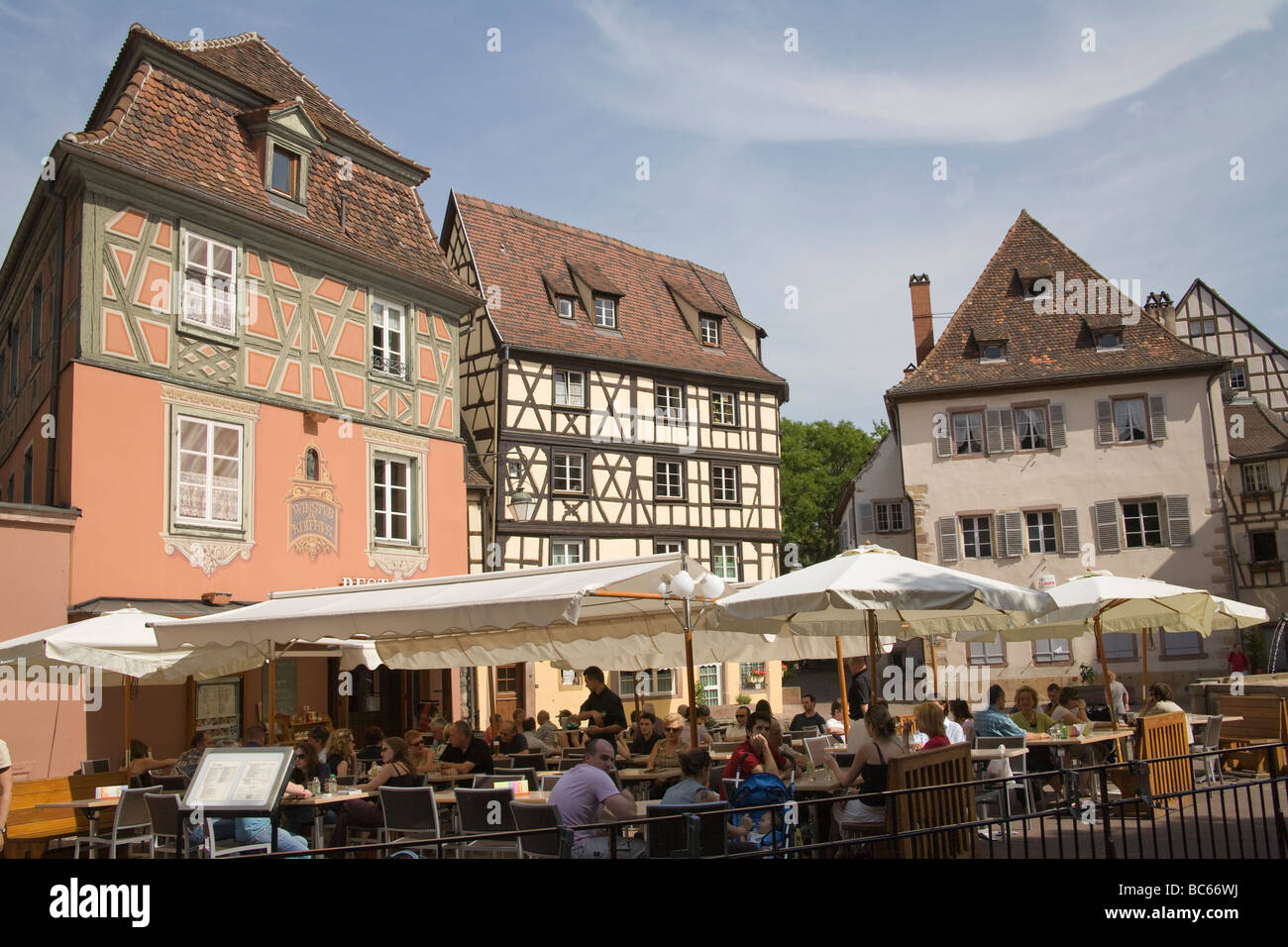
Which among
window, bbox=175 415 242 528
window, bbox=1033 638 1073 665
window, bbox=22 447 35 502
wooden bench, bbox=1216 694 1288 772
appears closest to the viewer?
wooden bench, bbox=1216 694 1288 772

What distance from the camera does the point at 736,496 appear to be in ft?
98.6

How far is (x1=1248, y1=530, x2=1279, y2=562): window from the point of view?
3316cm

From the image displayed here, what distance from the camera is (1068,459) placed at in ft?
100

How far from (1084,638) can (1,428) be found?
25538 mm

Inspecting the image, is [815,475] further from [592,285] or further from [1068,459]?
[592,285]

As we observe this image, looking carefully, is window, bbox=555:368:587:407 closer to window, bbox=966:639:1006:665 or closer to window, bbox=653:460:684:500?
window, bbox=653:460:684:500

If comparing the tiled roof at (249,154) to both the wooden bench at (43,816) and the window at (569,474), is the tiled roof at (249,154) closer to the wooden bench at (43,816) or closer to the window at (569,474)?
the window at (569,474)

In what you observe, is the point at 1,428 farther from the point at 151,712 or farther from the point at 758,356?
the point at 758,356

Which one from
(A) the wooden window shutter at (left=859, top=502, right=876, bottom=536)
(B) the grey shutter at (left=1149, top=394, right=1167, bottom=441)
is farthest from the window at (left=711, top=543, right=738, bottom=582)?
(B) the grey shutter at (left=1149, top=394, right=1167, bottom=441)

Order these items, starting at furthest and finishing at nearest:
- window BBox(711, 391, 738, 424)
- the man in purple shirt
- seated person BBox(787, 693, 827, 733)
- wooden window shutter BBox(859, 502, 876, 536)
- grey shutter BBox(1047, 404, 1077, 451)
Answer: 1. wooden window shutter BBox(859, 502, 876, 536)
2. grey shutter BBox(1047, 404, 1077, 451)
3. window BBox(711, 391, 738, 424)
4. seated person BBox(787, 693, 827, 733)
5. the man in purple shirt

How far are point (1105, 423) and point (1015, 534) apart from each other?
12.7ft

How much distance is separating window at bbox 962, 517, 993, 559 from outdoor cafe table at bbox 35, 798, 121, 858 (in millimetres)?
25043

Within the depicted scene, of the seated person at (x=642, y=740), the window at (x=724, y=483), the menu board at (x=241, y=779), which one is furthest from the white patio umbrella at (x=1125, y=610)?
the window at (x=724, y=483)
